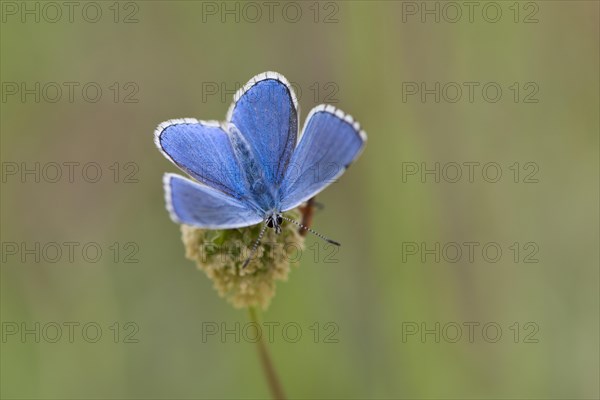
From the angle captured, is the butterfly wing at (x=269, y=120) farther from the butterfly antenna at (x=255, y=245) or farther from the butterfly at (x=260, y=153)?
the butterfly antenna at (x=255, y=245)

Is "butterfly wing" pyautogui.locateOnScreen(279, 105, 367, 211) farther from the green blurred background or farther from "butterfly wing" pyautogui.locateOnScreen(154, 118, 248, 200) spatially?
the green blurred background

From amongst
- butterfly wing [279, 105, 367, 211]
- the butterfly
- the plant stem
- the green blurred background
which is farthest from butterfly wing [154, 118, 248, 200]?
the green blurred background

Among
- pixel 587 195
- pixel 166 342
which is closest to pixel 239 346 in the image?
pixel 166 342

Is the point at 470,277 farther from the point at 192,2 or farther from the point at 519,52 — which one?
the point at 192,2

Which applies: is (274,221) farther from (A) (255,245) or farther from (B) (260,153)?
(B) (260,153)

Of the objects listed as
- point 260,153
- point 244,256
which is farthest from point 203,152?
point 244,256

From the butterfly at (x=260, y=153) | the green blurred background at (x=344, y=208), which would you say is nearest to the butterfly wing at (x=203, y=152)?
the butterfly at (x=260, y=153)
